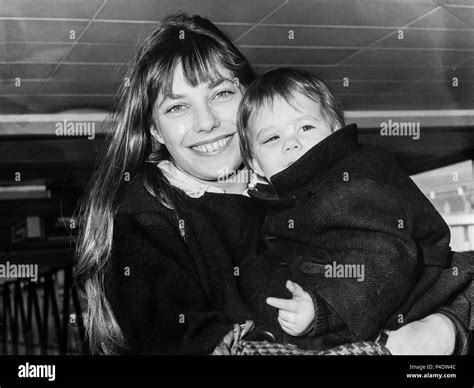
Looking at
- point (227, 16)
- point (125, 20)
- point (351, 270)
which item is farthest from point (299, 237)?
point (125, 20)

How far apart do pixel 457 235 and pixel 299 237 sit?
433 mm

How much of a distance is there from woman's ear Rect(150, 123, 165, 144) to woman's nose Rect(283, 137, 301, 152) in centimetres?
26

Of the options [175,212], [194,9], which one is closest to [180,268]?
Answer: [175,212]

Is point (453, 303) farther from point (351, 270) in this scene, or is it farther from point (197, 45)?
point (197, 45)

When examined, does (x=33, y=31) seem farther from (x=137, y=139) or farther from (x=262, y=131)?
(x=262, y=131)

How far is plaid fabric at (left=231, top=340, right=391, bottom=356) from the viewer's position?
149 cm

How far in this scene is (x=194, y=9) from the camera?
170 centimetres

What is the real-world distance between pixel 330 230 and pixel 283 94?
0.28 meters

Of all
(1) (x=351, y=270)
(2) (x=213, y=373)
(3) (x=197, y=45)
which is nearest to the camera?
(1) (x=351, y=270)

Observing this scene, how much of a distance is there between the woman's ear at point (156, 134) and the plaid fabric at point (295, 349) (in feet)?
1.42

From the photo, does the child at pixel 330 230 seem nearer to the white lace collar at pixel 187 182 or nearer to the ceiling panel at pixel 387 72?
the white lace collar at pixel 187 182

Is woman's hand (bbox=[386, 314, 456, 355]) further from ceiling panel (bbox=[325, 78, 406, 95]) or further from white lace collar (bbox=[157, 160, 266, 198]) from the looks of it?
ceiling panel (bbox=[325, 78, 406, 95])

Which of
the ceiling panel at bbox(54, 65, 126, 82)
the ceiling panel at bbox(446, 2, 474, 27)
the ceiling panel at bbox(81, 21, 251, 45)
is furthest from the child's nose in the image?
the ceiling panel at bbox(446, 2, 474, 27)

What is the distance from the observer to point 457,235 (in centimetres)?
166
